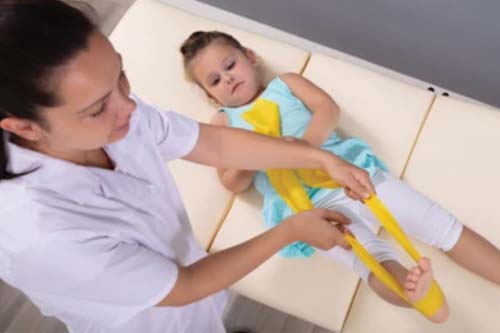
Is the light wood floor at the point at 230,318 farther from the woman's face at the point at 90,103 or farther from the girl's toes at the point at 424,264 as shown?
the woman's face at the point at 90,103

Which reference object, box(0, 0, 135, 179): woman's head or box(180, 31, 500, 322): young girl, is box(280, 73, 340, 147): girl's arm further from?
box(0, 0, 135, 179): woman's head

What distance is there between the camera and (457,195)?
1.41 m

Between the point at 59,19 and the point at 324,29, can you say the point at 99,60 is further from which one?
the point at 324,29

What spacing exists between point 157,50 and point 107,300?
0.95 meters

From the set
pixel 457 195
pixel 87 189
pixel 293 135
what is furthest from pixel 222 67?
pixel 87 189

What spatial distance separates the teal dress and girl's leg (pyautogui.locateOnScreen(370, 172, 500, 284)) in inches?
3.1

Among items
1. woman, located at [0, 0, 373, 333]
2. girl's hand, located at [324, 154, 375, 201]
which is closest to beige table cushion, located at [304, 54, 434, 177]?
girl's hand, located at [324, 154, 375, 201]

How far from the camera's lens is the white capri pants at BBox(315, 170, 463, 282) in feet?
4.23

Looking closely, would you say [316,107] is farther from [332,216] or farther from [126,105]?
[126,105]

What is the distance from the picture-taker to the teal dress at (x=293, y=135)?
4.52ft

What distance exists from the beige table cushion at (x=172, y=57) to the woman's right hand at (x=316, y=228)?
477mm

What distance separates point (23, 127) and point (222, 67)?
0.82 meters

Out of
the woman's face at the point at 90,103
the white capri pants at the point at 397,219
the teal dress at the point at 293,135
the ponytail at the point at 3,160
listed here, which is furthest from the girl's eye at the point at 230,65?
the ponytail at the point at 3,160

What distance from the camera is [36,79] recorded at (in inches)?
28.0
